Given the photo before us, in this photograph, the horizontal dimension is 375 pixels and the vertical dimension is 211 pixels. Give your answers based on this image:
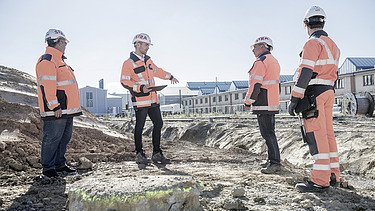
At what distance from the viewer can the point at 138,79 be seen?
6668 mm

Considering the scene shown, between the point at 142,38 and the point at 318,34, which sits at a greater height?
the point at 142,38

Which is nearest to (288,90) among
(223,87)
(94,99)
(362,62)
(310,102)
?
(362,62)

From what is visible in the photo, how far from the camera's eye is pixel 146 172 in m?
5.45

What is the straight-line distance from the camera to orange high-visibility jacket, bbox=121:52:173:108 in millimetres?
6566

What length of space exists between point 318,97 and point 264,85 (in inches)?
62.0

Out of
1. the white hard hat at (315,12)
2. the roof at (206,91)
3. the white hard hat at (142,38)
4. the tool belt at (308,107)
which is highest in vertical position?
the roof at (206,91)

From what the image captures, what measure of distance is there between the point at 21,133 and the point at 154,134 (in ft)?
11.2

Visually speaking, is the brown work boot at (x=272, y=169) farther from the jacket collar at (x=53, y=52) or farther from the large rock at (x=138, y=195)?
the jacket collar at (x=53, y=52)

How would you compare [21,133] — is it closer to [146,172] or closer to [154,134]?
[154,134]

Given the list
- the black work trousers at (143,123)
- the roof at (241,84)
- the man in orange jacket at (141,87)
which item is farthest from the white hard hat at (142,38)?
the roof at (241,84)

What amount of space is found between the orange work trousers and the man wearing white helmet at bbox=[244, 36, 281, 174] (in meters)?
1.36

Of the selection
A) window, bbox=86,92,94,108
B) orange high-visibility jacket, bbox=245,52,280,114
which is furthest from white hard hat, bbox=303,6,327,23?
window, bbox=86,92,94,108

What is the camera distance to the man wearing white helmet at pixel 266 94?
221 inches

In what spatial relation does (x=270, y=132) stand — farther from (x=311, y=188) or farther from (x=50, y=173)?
(x=50, y=173)
